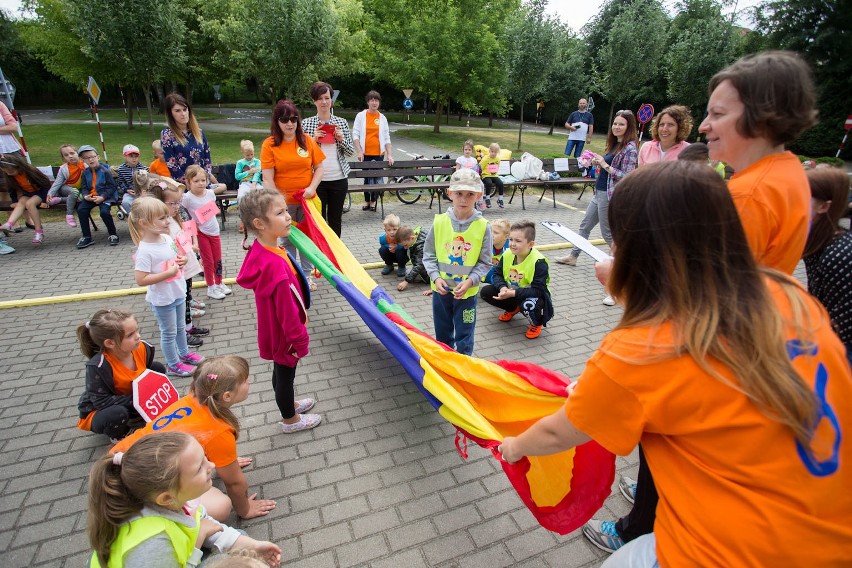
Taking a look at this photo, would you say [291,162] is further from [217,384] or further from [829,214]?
[829,214]

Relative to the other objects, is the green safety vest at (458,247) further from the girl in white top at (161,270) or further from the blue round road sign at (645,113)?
the blue round road sign at (645,113)

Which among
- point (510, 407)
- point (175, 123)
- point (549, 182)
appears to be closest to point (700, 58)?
point (549, 182)

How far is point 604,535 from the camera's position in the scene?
8.74 ft

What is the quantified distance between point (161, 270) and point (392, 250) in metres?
3.24

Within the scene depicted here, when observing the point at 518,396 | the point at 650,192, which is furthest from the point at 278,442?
the point at 650,192

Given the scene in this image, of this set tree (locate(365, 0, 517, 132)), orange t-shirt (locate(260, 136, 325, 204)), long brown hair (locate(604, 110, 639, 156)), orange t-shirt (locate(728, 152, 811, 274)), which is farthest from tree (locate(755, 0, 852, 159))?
orange t-shirt (locate(728, 152, 811, 274))

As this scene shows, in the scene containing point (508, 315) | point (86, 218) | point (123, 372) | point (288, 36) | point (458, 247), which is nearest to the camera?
point (123, 372)

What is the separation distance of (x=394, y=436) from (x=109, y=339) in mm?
2067

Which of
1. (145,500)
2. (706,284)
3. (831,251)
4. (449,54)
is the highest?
(449,54)

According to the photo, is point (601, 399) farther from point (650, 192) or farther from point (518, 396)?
point (518, 396)

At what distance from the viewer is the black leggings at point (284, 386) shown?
10.4 ft

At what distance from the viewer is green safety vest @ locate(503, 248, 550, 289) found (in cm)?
497

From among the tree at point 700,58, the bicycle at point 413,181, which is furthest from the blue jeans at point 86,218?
the tree at point 700,58

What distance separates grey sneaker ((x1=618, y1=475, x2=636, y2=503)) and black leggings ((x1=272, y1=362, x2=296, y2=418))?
2.35m
